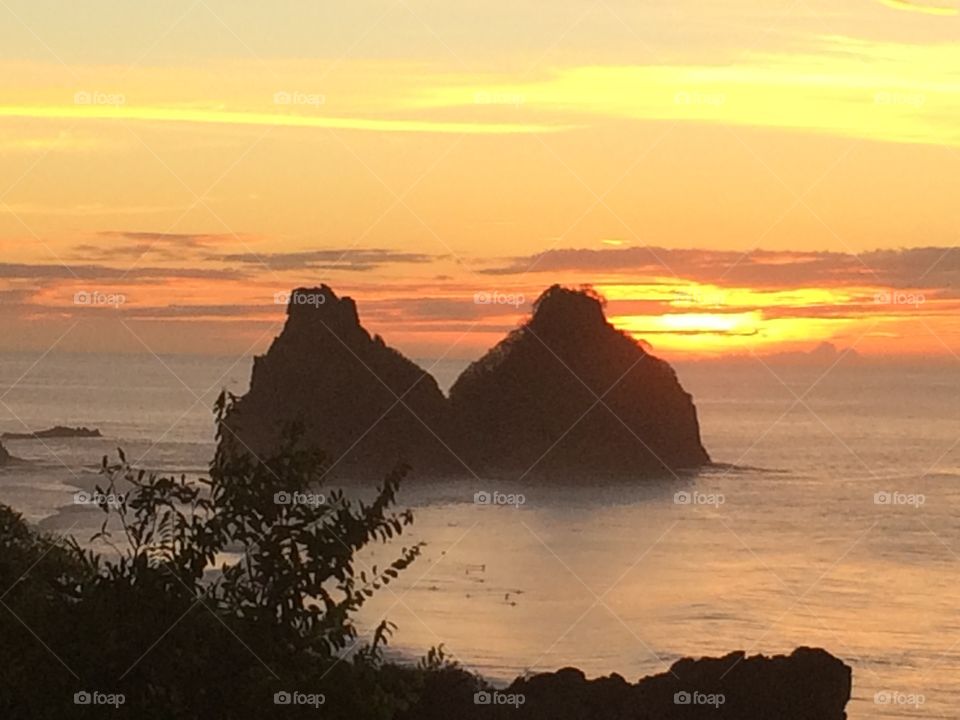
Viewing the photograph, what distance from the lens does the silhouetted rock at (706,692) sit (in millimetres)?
29375

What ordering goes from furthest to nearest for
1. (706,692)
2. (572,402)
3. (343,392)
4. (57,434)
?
1. (57,434)
2. (572,402)
3. (343,392)
4. (706,692)

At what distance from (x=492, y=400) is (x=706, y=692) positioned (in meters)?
87.7

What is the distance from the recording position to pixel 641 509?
11962 cm

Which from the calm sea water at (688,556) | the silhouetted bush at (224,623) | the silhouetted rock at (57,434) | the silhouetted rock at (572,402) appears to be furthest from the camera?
the silhouetted rock at (57,434)

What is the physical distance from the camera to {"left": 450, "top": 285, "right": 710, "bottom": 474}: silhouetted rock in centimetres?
11906

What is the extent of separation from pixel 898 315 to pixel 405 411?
35288 millimetres

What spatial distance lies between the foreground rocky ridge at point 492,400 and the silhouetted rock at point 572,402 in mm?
105

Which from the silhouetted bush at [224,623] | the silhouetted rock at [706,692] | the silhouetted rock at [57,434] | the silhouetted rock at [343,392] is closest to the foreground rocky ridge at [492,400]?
the silhouetted rock at [343,392]

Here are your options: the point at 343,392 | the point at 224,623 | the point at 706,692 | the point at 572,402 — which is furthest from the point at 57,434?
the point at 224,623

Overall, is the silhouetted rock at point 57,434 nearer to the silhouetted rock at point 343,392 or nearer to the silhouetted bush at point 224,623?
the silhouetted rock at point 343,392

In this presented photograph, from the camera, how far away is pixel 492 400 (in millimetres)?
119438

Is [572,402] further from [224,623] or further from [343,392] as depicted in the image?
[224,623]

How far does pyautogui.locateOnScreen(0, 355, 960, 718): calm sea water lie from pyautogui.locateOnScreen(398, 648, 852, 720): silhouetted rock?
19296 millimetres

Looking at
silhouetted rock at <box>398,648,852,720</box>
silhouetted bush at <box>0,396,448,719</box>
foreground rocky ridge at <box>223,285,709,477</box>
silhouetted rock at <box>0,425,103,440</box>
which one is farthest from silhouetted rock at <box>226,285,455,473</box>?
silhouetted bush at <box>0,396,448,719</box>
